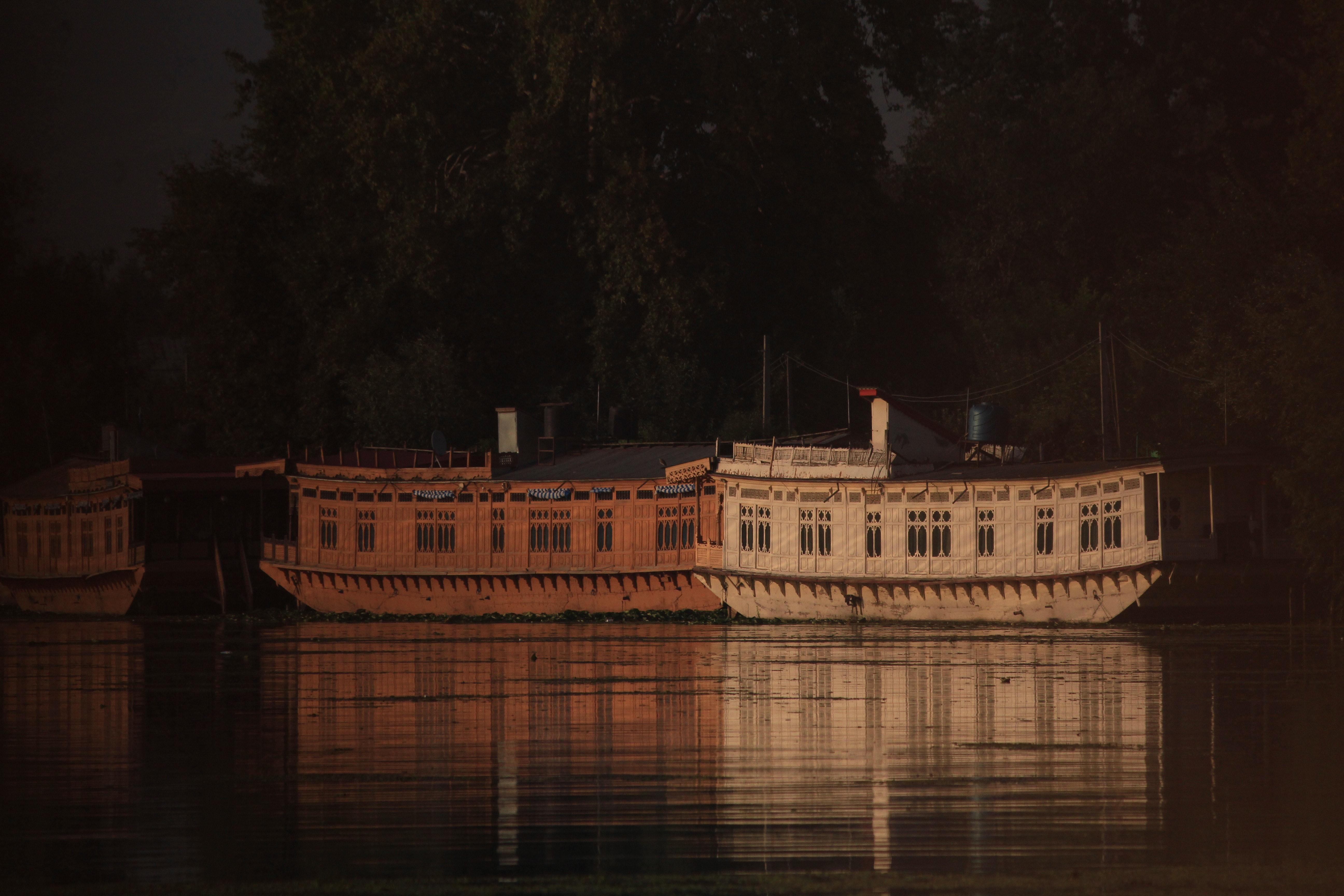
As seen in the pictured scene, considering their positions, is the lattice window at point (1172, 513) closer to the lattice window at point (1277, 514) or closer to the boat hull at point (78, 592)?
the lattice window at point (1277, 514)

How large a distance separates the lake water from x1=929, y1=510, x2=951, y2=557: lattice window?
9.38 meters

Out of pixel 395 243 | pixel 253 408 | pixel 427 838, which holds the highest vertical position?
pixel 395 243

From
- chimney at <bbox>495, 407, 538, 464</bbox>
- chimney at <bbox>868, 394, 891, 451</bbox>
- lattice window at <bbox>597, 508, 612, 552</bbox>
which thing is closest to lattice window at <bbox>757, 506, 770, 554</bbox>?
chimney at <bbox>868, 394, 891, 451</bbox>

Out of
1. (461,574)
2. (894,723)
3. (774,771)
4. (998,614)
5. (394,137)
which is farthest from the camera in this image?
(394,137)

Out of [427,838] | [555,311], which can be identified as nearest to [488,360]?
[555,311]

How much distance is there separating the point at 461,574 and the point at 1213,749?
32.8 m

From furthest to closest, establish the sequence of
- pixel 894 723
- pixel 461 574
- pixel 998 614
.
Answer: pixel 461 574, pixel 998 614, pixel 894 723

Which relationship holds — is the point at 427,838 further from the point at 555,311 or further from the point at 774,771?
the point at 555,311

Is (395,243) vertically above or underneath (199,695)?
above

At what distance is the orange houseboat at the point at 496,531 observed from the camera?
4812cm

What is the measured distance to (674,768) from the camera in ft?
59.0

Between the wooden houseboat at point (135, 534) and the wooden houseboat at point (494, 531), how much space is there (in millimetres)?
2010

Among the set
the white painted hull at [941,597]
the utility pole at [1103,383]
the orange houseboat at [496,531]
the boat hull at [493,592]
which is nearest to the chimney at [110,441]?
the orange houseboat at [496,531]

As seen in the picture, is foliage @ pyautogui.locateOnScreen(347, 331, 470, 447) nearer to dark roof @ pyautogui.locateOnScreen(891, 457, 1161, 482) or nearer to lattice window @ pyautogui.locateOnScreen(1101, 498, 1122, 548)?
dark roof @ pyautogui.locateOnScreen(891, 457, 1161, 482)
